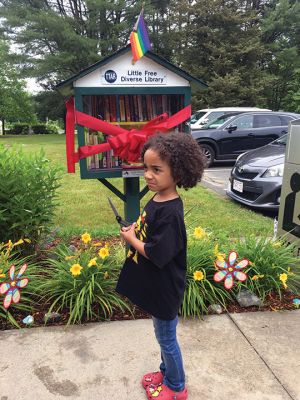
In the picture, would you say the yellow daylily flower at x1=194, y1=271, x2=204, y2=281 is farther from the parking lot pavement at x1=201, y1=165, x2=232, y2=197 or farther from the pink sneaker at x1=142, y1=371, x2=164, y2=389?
the parking lot pavement at x1=201, y1=165, x2=232, y2=197

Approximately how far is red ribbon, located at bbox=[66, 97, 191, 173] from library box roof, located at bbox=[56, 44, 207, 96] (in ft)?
0.70

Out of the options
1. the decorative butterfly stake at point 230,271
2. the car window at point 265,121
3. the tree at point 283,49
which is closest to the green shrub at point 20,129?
the tree at point 283,49

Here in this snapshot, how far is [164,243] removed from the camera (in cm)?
176

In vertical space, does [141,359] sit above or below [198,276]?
below

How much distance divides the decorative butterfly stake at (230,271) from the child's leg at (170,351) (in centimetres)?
105

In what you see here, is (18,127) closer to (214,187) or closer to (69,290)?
(214,187)

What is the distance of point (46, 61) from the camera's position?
23953 mm

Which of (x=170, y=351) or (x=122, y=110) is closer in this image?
(x=170, y=351)

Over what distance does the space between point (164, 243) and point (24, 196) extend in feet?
6.49

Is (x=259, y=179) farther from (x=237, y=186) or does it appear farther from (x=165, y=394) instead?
(x=165, y=394)

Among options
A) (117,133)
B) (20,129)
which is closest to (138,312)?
(117,133)

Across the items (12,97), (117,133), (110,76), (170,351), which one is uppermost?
(12,97)

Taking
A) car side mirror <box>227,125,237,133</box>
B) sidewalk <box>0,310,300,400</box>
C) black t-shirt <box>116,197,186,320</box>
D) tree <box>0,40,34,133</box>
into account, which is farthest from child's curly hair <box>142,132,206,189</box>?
tree <box>0,40,34,133</box>

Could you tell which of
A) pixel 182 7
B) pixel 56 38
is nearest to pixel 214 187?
pixel 182 7
